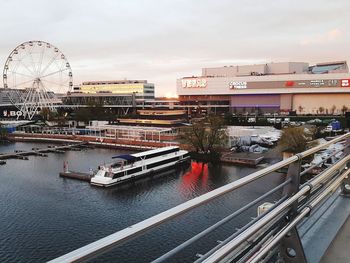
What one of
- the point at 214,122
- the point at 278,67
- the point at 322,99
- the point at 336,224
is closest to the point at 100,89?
the point at 278,67

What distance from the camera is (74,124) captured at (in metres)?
22.7

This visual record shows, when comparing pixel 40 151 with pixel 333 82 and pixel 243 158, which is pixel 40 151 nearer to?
pixel 243 158

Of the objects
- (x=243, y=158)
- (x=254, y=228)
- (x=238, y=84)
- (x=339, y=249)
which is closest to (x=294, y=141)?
(x=243, y=158)

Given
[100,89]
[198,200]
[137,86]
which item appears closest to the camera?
[198,200]

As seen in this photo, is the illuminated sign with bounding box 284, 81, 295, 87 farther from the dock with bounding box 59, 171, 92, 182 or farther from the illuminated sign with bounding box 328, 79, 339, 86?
the dock with bounding box 59, 171, 92, 182

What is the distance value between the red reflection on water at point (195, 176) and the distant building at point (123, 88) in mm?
23640

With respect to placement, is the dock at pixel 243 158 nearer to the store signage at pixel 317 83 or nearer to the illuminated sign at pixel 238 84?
the store signage at pixel 317 83

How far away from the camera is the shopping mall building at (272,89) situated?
2603cm

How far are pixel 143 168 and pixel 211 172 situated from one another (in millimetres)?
1905

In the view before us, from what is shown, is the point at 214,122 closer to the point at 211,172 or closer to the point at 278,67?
the point at 211,172

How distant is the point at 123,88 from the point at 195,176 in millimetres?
27609

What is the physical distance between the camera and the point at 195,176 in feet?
31.3

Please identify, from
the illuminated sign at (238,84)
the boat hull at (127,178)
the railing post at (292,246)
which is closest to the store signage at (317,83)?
the illuminated sign at (238,84)

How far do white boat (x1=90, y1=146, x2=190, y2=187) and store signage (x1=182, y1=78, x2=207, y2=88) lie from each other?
747 inches
